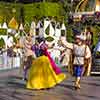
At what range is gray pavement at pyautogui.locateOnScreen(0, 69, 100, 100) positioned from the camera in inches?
538

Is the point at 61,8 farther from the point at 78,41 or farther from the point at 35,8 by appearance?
the point at 78,41

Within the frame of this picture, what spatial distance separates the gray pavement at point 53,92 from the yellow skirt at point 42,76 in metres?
0.25

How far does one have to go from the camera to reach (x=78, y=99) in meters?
13.3

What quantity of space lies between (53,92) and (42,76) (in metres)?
0.94

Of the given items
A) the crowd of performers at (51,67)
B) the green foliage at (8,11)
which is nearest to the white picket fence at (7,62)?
the crowd of performers at (51,67)

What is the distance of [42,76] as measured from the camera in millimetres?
15727

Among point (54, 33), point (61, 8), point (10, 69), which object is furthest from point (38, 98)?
point (61, 8)

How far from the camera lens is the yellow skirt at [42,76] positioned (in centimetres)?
1566

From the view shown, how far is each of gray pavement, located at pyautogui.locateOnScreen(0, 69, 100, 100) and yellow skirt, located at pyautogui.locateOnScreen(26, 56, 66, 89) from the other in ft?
0.82

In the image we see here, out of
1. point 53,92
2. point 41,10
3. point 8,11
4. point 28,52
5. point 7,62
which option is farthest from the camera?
point 8,11

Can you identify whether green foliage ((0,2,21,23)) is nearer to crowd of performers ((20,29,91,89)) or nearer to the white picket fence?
the white picket fence

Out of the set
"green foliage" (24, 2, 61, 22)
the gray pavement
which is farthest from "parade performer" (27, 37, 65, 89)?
"green foliage" (24, 2, 61, 22)

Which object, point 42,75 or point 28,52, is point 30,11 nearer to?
point 28,52

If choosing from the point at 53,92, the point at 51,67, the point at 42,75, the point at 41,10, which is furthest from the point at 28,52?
the point at 41,10
